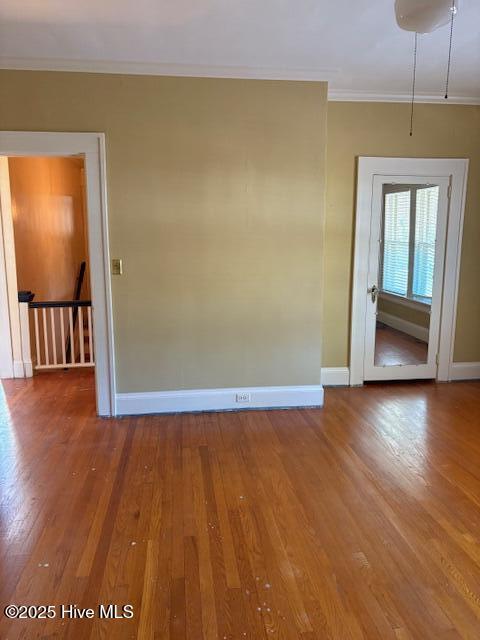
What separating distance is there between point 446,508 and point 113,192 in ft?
10.4

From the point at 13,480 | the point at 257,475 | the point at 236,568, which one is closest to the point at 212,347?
the point at 257,475

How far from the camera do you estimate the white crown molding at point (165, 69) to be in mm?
3383

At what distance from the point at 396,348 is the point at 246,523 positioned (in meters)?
2.88

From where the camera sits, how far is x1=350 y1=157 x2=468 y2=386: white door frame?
14.4 feet

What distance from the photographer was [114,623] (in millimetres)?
1825

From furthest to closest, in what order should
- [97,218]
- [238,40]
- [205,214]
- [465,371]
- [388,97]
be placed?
1. [465,371]
2. [388,97]
3. [205,214]
4. [97,218]
5. [238,40]

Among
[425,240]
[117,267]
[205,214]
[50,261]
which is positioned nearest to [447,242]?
[425,240]

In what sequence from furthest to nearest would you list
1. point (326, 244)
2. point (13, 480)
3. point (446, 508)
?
point (326, 244) → point (13, 480) → point (446, 508)

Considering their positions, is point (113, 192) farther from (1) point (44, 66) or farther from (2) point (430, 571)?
(2) point (430, 571)

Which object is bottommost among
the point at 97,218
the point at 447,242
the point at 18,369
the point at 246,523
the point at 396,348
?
the point at 246,523

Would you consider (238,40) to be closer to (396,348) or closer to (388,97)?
(388,97)

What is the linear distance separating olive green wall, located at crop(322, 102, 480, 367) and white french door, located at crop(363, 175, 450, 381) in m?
0.24

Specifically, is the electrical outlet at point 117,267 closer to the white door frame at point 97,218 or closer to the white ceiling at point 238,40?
the white door frame at point 97,218

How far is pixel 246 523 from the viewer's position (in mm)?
2447
